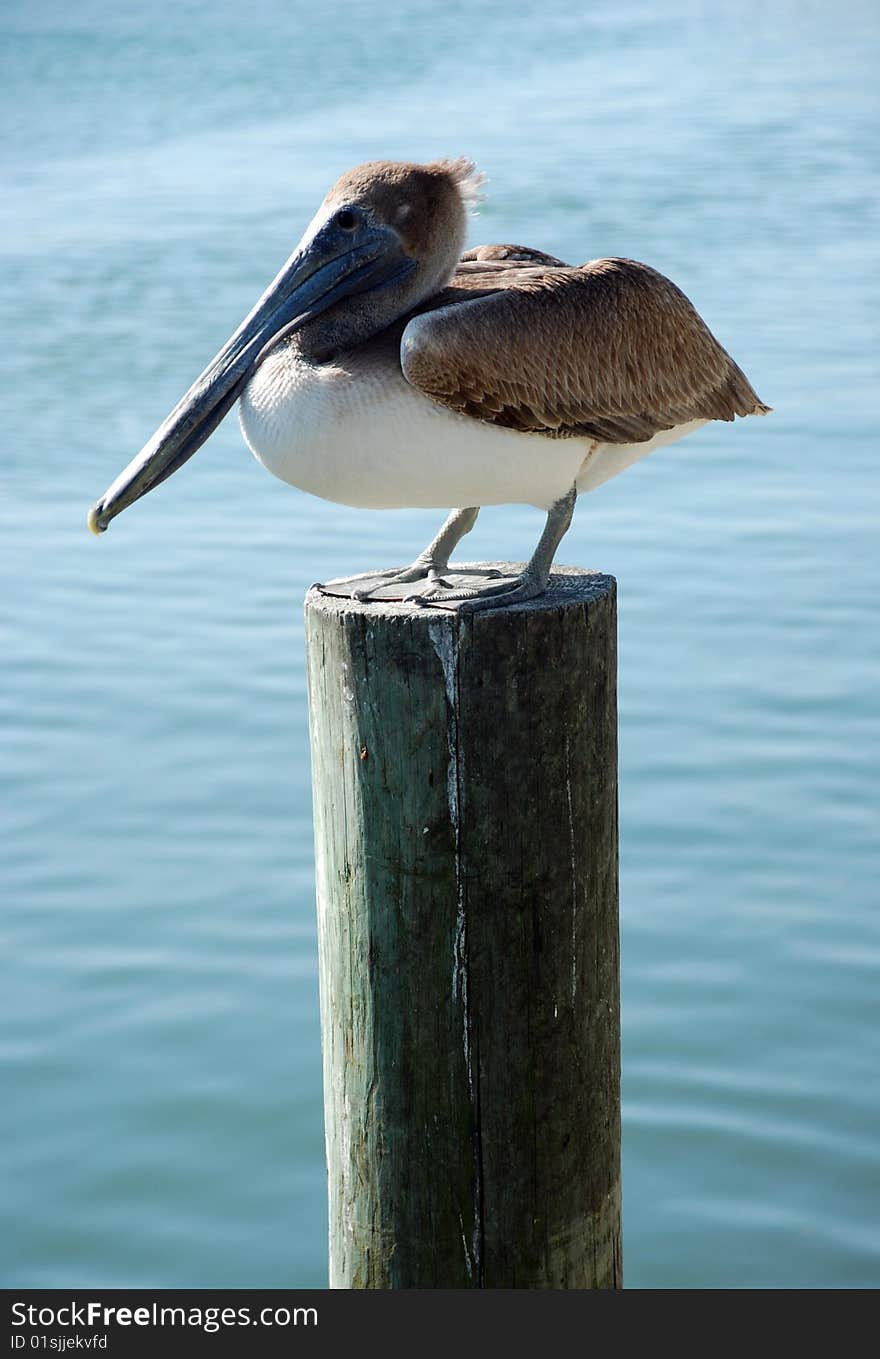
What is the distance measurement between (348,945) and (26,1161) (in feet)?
5.91

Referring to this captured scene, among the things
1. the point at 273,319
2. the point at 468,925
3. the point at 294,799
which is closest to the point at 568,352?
the point at 273,319

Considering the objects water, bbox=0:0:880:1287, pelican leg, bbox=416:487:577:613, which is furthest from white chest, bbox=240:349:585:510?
water, bbox=0:0:880:1287

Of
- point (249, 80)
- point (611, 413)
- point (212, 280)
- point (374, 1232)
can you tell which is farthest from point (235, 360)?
point (249, 80)

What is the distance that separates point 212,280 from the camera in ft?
43.3

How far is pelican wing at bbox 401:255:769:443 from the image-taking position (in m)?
2.89

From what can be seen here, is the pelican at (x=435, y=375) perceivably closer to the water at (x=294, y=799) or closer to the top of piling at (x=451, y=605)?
the top of piling at (x=451, y=605)

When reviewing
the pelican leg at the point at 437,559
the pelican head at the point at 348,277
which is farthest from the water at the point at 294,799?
the pelican head at the point at 348,277

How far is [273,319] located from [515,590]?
2.14 feet

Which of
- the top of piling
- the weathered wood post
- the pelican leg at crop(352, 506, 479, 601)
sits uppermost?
the pelican leg at crop(352, 506, 479, 601)

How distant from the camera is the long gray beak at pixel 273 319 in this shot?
2992 mm

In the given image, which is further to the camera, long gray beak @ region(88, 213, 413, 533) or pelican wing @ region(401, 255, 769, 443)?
long gray beak @ region(88, 213, 413, 533)

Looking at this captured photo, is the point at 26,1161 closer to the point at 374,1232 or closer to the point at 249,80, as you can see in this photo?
the point at 374,1232

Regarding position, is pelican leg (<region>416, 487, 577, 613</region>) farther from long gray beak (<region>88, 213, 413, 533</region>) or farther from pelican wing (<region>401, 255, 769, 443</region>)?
long gray beak (<region>88, 213, 413, 533</region>)

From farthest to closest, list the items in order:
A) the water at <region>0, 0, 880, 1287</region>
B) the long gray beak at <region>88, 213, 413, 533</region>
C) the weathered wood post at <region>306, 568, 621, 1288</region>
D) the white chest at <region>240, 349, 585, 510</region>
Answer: the water at <region>0, 0, 880, 1287</region>, the long gray beak at <region>88, 213, 413, 533</region>, the white chest at <region>240, 349, 585, 510</region>, the weathered wood post at <region>306, 568, 621, 1288</region>
